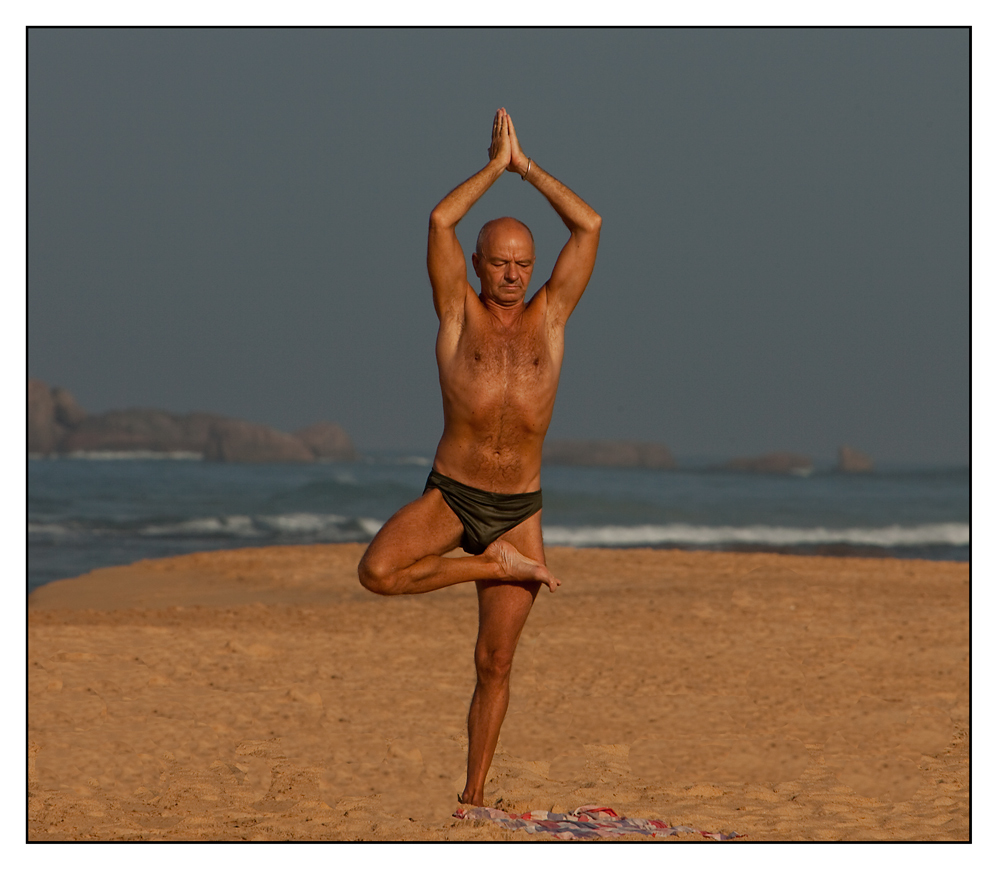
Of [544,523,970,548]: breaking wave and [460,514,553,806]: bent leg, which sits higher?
[460,514,553,806]: bent leg

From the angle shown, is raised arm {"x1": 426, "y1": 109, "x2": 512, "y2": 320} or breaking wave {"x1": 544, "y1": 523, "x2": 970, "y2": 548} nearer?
raised arm {"x1": 426, "y1": 109, "x2": 512, "y2": 320}

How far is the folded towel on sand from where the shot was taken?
5.54 m

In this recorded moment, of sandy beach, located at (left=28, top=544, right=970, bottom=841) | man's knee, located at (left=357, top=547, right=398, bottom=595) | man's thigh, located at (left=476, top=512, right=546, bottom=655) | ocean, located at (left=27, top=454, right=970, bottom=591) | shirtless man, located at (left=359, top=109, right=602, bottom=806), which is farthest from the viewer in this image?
ocean, located at (left=27, top=454, right=970, bottom=591)

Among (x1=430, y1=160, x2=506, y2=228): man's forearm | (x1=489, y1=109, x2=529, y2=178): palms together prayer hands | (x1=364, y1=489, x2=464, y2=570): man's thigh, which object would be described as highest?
(x1=489, y1=109, x2=529, y2=178): palms together prayer hands

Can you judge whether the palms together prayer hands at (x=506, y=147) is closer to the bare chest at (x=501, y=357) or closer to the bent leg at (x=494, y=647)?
the bare chest at (x=501, y=357)

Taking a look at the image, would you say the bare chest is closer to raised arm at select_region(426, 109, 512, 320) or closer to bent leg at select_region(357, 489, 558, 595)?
raised arm at select_region(426, 109, 512, 320)

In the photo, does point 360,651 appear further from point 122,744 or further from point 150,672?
point 122,744

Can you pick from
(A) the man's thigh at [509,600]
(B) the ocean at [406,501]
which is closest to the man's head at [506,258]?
(A) the man's thigh at [509,600]

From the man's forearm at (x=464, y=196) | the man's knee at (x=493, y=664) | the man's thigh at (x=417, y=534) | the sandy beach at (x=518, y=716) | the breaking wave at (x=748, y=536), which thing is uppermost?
the man's forearm at (x=464, y=196)

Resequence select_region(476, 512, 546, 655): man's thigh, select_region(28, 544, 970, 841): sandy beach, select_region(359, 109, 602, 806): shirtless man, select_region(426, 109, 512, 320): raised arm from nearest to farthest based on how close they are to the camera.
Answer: select_region(426, 109, 512, 320): raised arm, select_region(359, 109, 602, 806): shirtless man, select_region(476, 512, 546, 655): man's thigh, select_region(28, 544, 970, 841): sandy beach

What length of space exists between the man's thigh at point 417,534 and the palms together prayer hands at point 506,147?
163 centimetres

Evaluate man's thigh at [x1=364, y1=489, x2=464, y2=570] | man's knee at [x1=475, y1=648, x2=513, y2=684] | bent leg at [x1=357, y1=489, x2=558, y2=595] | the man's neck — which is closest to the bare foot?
bent leg at [x1=357, y1=489, x2=558, y2=595]

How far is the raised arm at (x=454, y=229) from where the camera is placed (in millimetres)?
5422
